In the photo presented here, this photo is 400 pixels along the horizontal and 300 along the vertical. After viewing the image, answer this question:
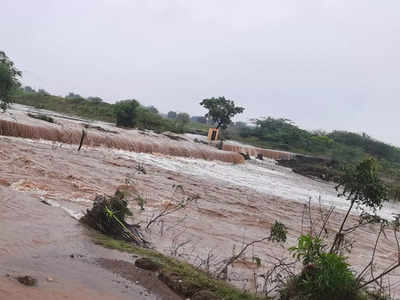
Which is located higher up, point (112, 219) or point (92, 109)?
point (92, 109)

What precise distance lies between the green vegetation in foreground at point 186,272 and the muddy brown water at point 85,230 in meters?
0.20

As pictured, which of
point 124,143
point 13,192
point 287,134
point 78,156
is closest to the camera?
point 13,192

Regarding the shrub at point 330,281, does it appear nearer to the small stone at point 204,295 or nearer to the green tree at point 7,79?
the small stone at point 204,295

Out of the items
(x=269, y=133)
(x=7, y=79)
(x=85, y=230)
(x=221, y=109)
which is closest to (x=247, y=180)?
(x=7, y=79)

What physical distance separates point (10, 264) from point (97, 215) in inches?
68.8

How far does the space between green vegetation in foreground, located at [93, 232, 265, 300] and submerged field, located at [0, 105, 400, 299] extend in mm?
249

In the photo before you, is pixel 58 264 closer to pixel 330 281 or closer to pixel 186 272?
pixel 186 272

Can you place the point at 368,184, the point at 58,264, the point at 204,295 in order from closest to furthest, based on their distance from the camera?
the point at 204,295, the point at 58,264, the point at 368,184

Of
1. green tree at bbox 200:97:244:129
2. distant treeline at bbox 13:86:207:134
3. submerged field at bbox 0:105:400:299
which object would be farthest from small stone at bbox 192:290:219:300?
green tree at bbox 200:97:244:129

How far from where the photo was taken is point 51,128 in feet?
50.3

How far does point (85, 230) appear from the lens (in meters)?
5.06

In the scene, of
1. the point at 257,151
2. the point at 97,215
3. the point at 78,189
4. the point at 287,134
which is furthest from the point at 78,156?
the point at 287,134

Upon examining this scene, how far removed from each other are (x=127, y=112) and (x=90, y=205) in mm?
23374

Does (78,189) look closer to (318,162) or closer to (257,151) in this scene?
(257,151)
